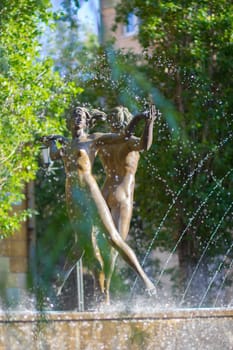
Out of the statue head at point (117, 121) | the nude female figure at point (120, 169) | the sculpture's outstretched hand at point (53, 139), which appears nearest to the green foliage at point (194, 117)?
the nude female figure at point (120, 169)

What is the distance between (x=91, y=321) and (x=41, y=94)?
10725 millimetres

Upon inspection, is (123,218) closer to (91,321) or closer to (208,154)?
(91,321)

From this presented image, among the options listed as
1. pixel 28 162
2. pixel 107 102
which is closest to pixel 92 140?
pixel 28 162

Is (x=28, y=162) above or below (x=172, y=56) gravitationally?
below

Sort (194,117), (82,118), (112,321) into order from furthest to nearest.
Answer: (194,117), (82,118), (112,321)

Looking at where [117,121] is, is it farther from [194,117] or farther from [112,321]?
[194,117]

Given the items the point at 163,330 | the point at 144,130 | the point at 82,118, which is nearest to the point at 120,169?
the point at 144,130

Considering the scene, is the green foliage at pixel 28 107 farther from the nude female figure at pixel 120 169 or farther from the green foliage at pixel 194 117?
the nude female figure at pixel 120 169

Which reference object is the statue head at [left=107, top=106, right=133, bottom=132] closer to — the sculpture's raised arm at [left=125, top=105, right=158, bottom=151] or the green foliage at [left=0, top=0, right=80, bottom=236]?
the sculpture's raised arm at [left=125, top=105, right=158, bottom=151]

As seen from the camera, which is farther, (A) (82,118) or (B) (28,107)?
(B) (28,107)

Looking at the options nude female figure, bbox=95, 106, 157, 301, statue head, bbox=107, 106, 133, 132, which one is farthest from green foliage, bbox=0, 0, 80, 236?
statue head, bbox=107, 106, 133, 132

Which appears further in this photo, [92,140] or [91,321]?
[92,140]

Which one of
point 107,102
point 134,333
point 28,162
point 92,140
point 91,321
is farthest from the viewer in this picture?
point 107,102

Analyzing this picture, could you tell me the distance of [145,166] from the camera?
19.0 meters
